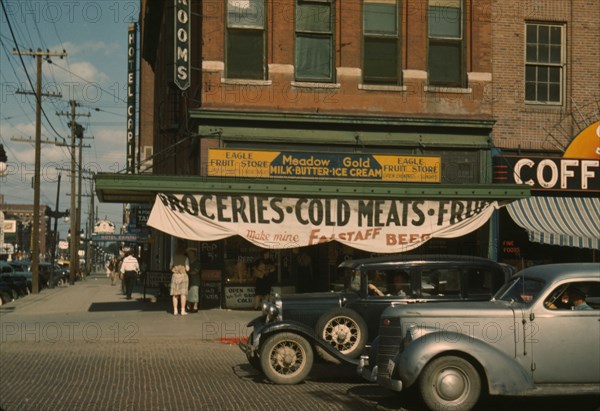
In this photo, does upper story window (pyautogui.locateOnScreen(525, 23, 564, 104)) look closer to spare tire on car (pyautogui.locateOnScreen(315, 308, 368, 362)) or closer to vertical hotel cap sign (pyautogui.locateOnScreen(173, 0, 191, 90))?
vertical hotel cap sign (pyautogui.locateOnScreen(173, 0, 191, 90))

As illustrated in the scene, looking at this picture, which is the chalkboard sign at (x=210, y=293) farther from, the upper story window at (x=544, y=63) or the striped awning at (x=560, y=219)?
the upper story window at (x=544, y=63)

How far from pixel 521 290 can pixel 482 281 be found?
2.72 m

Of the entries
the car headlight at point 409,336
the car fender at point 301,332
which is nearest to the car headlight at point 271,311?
the car fender at point 301,332

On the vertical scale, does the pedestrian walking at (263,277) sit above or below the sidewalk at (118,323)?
above

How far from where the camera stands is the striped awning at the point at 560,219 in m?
21.5

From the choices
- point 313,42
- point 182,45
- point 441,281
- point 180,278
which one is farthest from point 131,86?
point 441,281

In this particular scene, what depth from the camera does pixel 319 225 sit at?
2034cm

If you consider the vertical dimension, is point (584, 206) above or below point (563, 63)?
below

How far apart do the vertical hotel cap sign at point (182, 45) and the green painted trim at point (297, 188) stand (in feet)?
10.2

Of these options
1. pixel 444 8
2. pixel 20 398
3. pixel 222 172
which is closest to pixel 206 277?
pixel 222 172

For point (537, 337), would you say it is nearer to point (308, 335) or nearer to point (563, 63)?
point (308, 335)

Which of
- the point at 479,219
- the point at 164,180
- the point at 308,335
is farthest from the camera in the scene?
the point at 479,219

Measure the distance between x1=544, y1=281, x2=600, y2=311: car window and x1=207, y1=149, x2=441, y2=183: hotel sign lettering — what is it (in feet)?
41.3

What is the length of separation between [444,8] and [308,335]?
14169 millimetres
